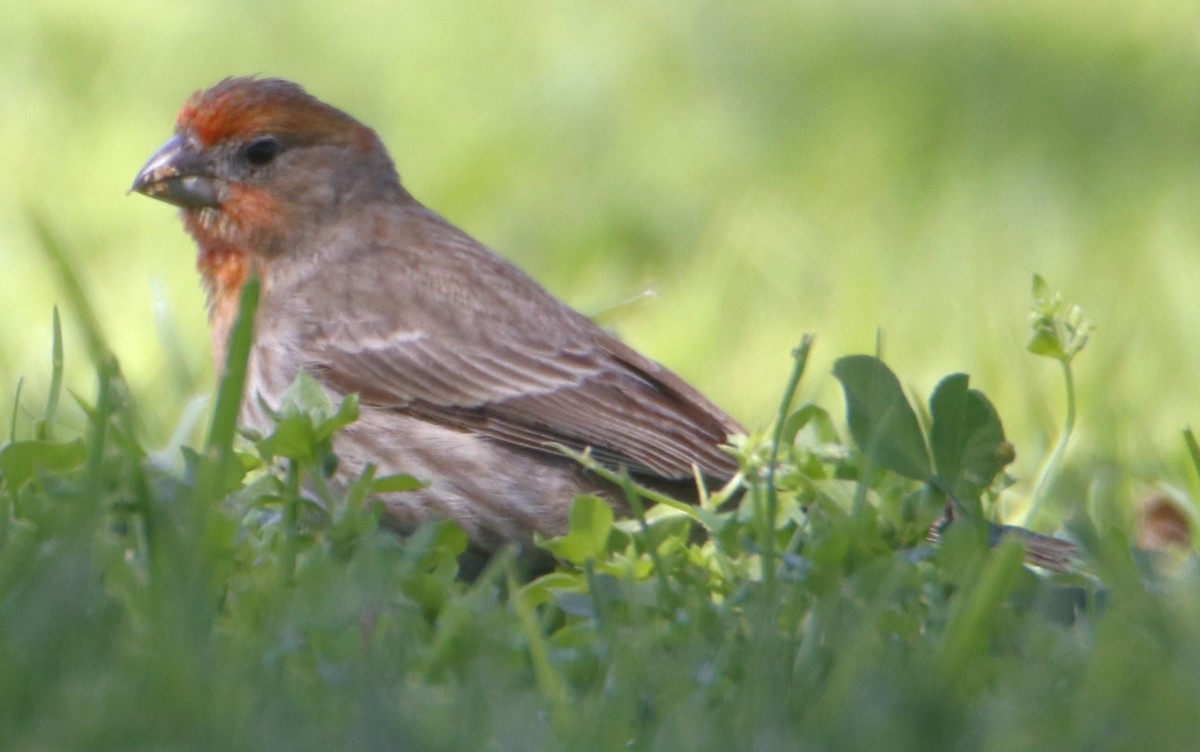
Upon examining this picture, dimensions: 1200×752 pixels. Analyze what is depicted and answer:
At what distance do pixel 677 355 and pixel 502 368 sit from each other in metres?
1.67

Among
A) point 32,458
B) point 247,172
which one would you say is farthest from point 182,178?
point 32,458

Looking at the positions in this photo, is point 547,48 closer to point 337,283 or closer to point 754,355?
point 754,355

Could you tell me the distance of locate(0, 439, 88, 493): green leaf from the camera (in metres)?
3.67

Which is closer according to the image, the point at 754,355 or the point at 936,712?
the point at 936,712

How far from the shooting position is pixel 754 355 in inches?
264

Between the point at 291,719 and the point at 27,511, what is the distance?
115cm

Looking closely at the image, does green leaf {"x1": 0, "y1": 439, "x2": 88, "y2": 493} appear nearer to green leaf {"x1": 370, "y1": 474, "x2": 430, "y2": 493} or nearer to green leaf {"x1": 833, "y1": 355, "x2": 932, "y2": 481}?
green leaf {"x1": 370, "y1": 474, "x2": 430, "y2": 493}

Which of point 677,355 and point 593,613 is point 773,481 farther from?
point 677,355

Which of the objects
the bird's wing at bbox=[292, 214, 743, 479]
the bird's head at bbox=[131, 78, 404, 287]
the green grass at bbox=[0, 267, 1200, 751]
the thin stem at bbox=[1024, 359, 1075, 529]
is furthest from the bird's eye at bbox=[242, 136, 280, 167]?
Answer: the thin stem at bbox=[1024, 359, 1075, 529]

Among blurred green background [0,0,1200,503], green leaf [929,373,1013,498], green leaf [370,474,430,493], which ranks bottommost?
green leaf [370,474,430,493]

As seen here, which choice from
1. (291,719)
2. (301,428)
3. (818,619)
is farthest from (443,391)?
(291,719)

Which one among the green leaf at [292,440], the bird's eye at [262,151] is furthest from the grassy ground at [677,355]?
the bird's eye at [262,151]

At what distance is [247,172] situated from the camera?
220 inches

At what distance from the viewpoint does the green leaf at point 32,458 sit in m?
3.67
